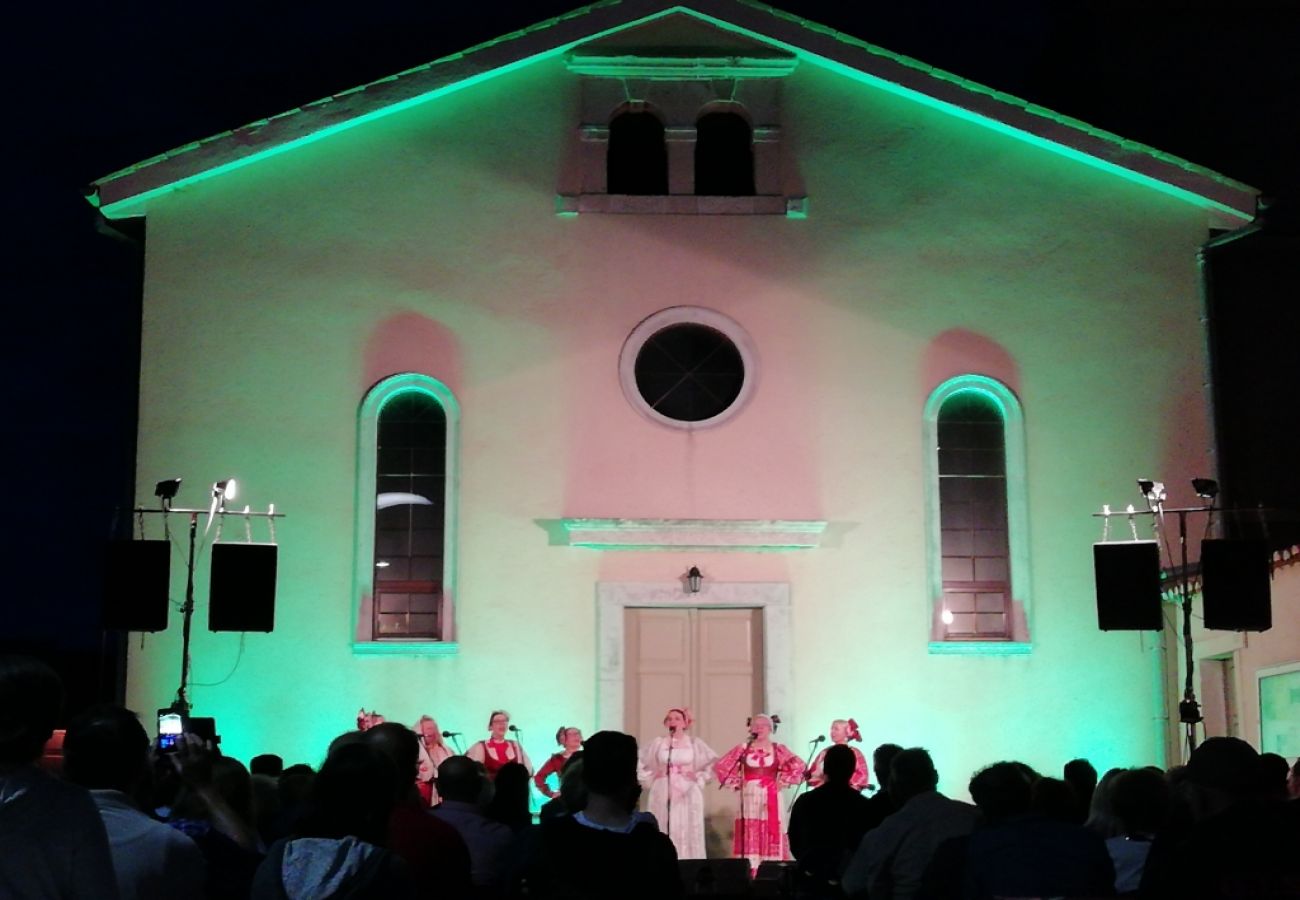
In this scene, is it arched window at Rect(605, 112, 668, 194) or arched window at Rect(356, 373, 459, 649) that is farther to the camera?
arched window at Rect(605, 112, 668, 194)

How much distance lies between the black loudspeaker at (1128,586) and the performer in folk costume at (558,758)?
15.2 feet

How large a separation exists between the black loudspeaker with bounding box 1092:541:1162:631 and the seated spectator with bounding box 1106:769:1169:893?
869 cm

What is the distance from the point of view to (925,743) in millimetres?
15602

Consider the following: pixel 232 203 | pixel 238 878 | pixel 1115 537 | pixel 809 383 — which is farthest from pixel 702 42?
pixel 238 878

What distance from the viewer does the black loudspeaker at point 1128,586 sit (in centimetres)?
1452

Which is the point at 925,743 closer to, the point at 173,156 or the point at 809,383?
the point at 809,383

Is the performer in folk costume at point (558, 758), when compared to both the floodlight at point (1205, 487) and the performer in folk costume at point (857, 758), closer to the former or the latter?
the performer in folk costume at point (857, 758)

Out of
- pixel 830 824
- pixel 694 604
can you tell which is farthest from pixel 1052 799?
pixel 694 604

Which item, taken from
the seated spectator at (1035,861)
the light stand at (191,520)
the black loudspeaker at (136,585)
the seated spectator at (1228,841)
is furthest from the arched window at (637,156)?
the seated spectator at (1228,841)

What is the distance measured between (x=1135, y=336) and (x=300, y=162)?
810 centimetres

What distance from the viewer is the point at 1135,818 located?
240 inches

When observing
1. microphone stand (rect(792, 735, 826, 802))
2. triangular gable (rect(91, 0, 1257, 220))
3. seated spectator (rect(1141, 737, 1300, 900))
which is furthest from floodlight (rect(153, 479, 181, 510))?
seated spectator (rect(1141, 737, 1300, 900))

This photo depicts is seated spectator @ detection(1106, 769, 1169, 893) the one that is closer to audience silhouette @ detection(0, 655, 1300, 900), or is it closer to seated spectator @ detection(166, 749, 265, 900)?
audience silhouette @ detection(0, 655, 1300, 900)

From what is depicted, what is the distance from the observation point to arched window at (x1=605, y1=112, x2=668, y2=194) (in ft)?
54.6
